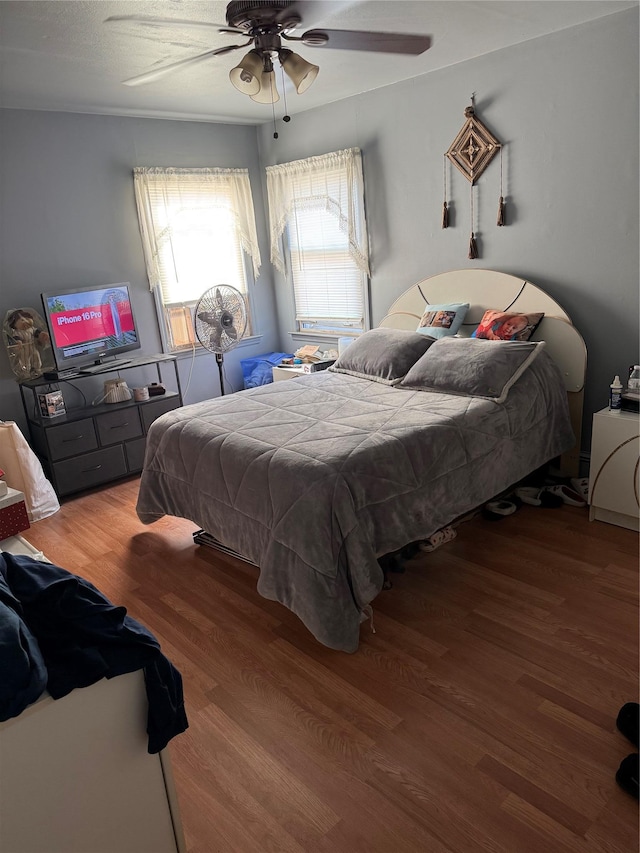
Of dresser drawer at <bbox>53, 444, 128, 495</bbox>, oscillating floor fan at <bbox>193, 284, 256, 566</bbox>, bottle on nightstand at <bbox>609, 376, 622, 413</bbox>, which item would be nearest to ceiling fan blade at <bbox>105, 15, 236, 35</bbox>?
oscillating floor fan at <bbox>193, 284, 256, 566</bbox>

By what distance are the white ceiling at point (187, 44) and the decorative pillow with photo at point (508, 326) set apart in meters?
1.46

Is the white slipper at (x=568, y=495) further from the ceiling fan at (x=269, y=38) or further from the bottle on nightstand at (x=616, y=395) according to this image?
the ceiling fan at (x=269, y=38)

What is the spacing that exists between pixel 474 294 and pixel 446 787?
2.89m

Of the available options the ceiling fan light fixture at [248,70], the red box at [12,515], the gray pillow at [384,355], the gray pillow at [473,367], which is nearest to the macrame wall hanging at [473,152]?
the gray pillow at [384,355]

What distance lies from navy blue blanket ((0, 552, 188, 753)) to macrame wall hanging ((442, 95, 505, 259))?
3283mm

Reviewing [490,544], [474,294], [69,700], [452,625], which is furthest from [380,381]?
[69,700]

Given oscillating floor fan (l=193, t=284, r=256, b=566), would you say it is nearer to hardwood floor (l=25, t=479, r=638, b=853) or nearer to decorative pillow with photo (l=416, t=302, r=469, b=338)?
decorative pillow with photo (l=416, t=302, r=469, b=338)

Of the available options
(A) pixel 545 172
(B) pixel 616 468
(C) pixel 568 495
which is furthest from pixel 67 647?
(A) pixel 545 172

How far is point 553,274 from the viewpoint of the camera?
354 cm

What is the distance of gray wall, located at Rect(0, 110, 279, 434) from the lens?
3912mm

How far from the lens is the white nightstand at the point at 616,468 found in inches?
116

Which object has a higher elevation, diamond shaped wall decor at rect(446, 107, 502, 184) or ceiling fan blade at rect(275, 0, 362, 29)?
ceiling fan blade at rect(275, 0, 362, 29)

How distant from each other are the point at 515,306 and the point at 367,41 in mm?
1770

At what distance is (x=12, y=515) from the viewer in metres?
2.36
